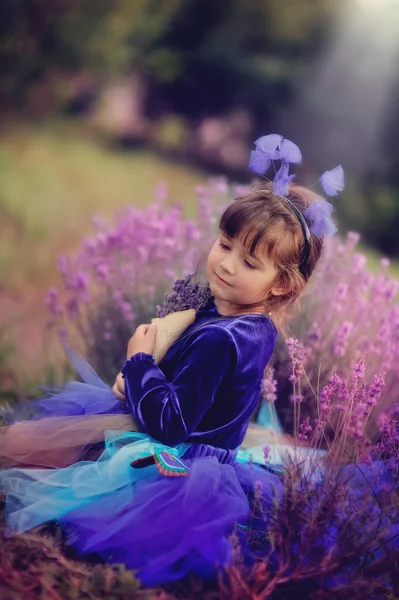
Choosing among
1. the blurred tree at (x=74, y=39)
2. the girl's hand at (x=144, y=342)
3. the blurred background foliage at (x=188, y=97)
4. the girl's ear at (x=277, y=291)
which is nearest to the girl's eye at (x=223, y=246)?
the girl's ear at (x=277, y=291)

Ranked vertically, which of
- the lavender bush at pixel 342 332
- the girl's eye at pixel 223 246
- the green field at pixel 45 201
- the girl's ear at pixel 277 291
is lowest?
the green field at pixel 45 201

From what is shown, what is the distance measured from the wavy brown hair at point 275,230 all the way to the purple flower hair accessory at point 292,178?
0.02 metres

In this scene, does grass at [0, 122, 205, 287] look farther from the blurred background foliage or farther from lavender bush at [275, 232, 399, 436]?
lavender bush at [275, 232, 399, 436]

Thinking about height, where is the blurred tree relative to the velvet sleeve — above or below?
above

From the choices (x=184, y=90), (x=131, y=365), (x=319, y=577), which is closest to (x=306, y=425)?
(x=319, y=577)

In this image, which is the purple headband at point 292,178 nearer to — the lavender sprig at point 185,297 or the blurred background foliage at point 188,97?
the lavender sprig at point 185,297

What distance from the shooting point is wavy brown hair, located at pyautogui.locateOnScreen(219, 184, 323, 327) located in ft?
5.21

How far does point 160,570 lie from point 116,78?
4726 millimetres

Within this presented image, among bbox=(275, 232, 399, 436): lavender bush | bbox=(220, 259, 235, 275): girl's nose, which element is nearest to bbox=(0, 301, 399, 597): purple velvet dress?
bbox=(220, 259, 235, 275): girl's nose

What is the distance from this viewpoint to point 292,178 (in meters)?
1.69

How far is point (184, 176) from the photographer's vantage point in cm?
558

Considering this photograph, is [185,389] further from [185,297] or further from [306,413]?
[306,413]

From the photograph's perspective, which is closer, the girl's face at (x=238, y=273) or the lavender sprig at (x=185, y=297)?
the girl's face at (x=238, y=273)

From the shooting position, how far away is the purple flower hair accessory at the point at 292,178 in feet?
5.40
